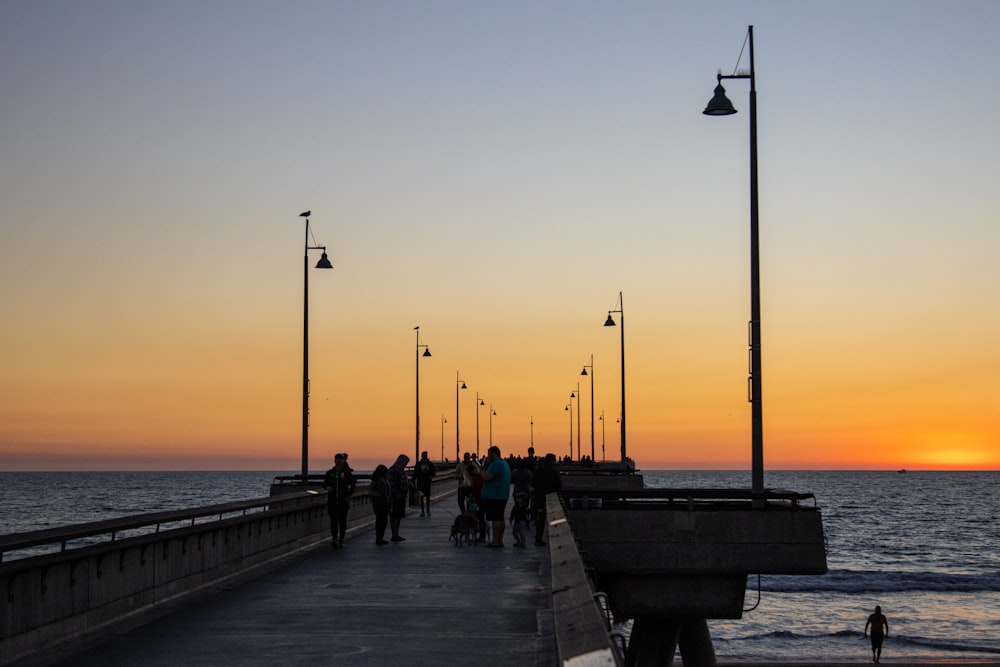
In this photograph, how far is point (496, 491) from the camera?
26.2m

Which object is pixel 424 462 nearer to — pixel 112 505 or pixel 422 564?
pixel 422 564

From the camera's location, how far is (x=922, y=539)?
394 ft

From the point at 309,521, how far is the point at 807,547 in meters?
10.1

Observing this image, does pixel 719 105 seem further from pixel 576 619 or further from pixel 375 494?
pixel 576 619

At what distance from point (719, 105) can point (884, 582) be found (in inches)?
2493

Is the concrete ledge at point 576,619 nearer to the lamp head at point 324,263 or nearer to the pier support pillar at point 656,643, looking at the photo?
the pier support pillar at point 656,643

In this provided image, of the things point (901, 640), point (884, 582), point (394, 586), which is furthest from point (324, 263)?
point (884, 582)

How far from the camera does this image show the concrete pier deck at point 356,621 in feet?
39.1

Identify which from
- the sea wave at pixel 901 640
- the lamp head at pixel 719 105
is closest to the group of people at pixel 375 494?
the lamp head at pixel 719 105

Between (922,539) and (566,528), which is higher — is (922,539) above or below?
below

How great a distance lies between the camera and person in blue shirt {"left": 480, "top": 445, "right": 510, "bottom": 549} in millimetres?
26281

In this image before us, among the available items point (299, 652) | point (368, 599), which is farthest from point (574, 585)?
point (368, 599)

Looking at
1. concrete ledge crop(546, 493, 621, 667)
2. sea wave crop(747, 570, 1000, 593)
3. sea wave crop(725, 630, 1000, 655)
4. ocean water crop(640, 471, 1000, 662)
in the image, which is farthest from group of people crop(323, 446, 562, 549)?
sea wave crop(747, 570, 1000, 593)

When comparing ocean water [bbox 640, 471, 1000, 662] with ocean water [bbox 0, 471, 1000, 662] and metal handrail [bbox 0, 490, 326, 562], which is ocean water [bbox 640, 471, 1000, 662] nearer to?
ocean water [bbox 0, 471, 1000, 662]
